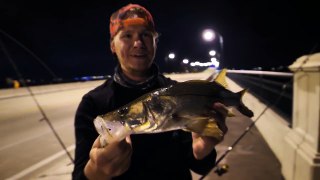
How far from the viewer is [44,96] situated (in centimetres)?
1661

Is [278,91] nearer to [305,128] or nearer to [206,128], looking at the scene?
[305,128]

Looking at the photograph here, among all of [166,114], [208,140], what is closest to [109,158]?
[166,114]

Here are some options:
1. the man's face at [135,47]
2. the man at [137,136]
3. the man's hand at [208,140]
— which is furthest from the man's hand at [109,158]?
the man's face at [135,47]

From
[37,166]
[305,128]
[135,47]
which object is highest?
[135,47]

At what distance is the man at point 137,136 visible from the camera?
208 cm

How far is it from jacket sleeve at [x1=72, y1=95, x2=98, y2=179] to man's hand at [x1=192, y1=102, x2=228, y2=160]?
74 cm

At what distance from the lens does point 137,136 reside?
7.09ft

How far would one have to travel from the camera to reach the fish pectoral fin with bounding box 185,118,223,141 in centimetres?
164

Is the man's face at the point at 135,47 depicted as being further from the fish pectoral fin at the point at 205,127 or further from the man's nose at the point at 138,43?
the fish pectoral fin at the point at 205,127

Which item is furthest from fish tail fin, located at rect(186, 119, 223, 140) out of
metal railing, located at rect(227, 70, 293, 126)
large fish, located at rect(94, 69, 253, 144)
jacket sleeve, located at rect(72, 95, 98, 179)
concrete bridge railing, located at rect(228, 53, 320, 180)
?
metal railing, located at rect(227, 70, 293, 126)

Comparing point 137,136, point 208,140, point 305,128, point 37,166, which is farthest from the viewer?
point 37,166

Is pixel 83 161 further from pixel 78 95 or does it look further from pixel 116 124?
pixel 78 95

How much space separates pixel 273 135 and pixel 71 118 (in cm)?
765

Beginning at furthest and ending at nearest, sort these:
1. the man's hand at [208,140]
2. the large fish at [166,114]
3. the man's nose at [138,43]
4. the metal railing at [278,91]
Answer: the metal railing at [278,91] → the man's nose at [138,43] → the man's hand at [208,140] → the large fish at [166,114]
